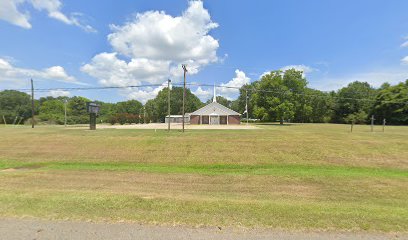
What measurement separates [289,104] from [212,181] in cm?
4754

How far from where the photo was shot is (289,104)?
53406 millimetres

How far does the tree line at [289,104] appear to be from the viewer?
180ft

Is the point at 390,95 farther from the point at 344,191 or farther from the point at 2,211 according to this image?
the point at 2,211

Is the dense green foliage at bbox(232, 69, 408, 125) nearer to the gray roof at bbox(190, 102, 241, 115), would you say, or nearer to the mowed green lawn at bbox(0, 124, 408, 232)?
the gray roof at bbox(190, 102, 241, 115)

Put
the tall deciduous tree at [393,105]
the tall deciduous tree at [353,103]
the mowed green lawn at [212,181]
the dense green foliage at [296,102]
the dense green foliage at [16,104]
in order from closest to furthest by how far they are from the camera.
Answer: the mowed green lawn at [212,181], the dense green foliage at [296,102], the tall deciduous tree at [393,105], the tall deciduous tree at [353,103], the dense green foliage at [16,104]

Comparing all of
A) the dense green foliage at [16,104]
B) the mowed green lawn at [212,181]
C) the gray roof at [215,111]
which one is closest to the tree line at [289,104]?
the dense green foliage at [16,104]

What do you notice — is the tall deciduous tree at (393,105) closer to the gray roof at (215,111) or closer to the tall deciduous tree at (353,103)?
the tall deciduous tree at (353,103)

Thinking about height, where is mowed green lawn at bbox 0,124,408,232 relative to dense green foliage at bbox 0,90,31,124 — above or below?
below

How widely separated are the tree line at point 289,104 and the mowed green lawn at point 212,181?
31.7 meters

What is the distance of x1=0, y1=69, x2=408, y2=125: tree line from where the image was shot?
180 ft

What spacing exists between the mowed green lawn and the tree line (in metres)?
31.7

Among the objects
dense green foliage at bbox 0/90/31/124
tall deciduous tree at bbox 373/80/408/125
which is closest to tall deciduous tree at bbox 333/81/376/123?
tall deciduous tree at bbox 373/80/408/125

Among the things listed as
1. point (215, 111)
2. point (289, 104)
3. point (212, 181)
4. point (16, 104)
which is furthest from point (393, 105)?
point (16, 104)

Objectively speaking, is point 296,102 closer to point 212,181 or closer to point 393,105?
point 393,105
